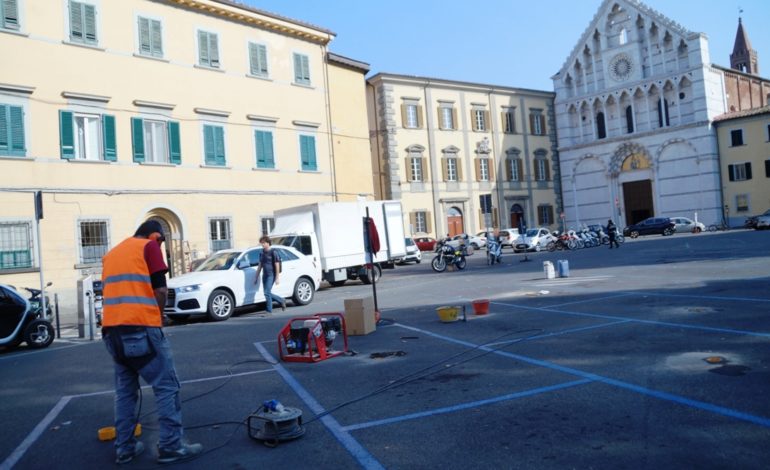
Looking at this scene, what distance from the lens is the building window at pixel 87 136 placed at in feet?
67.7

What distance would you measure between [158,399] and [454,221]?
4156 centimetres

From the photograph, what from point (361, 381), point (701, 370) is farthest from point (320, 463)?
point (701, 370)

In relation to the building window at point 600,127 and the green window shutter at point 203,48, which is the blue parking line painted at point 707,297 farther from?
the building window at point 600,127

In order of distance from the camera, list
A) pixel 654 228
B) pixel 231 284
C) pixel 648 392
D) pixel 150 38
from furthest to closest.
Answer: pixel 654 228, pixel 150 38, pixel 231 284, pixel 648 392

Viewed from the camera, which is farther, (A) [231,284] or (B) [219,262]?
(B) [219,262]

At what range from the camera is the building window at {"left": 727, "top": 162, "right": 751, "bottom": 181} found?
45.0 meters

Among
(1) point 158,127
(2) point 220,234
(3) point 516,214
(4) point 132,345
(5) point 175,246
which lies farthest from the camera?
(3) point 516,214

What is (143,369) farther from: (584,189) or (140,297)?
(584,189)

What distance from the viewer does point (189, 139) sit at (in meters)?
24.4

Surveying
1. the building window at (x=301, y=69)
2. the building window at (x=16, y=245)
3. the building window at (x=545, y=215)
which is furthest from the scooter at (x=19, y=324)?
the building window at (x=545, y=215)

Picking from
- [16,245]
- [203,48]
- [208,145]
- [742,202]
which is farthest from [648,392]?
[742,202]

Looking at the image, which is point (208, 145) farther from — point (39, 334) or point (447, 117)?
point (447, 117)

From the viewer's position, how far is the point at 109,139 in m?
21.8

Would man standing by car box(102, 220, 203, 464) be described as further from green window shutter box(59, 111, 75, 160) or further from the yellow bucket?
green window shutter box(59, 111, 75, 160)
